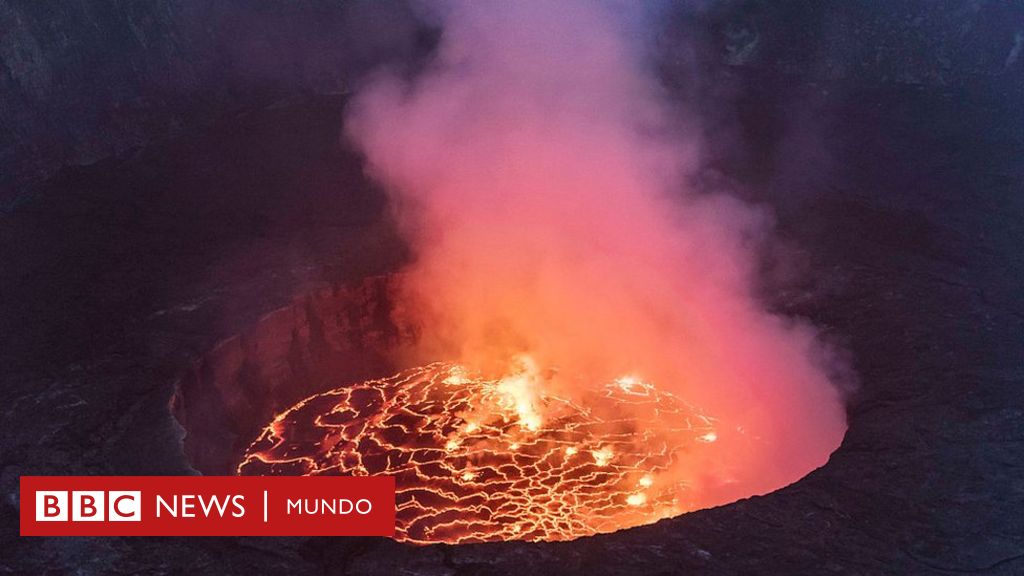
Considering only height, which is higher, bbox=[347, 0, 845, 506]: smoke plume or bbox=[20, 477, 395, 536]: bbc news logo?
bbox=[347, 0, 845, 506]: smoke plume

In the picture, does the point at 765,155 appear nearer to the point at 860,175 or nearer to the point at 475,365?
the point at 860,175

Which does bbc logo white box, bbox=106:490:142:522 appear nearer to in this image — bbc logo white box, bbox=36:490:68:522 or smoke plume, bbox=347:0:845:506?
bbc logo white box, bbox=36:490:68:522

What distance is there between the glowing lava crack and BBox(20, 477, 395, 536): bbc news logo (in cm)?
92

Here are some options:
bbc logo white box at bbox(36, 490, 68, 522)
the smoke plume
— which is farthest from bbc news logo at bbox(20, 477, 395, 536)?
the smoke plume

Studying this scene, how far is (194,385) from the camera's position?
28.2 feet

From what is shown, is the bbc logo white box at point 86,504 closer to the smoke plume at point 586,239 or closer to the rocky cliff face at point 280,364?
the rocky cliff face at point 280,364

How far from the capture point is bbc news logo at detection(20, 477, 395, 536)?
6266 mm

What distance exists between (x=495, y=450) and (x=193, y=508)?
3071 millimetres

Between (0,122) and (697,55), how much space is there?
478 inches

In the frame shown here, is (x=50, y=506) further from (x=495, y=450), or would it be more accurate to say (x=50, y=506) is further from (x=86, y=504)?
(x=495, y=450)

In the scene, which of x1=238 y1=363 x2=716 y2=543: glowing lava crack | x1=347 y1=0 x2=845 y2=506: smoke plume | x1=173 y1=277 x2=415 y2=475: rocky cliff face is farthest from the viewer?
x1=347 y1=0 x2=845 y2=506: smoke plume

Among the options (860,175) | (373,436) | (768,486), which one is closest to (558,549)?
(768,486)

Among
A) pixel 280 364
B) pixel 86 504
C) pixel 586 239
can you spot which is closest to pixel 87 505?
pixel 86 504

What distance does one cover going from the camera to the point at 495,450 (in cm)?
865
